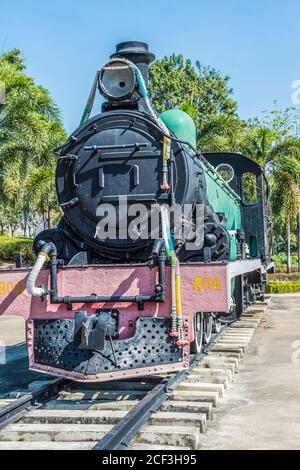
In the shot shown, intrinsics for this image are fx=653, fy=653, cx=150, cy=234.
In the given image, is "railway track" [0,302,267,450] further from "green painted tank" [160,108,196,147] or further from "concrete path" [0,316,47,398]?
"green painted tank" [160,108,196,147]

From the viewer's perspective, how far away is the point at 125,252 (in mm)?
6953

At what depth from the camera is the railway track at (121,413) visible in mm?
4914

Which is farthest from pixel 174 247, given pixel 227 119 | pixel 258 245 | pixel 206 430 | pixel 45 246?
pixel 227 119

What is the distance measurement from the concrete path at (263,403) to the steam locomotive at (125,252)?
0.70 metres

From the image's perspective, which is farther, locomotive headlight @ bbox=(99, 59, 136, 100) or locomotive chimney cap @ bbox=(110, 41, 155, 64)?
locomotive chimney cap @ bbox=(110, 41, 155, 64)

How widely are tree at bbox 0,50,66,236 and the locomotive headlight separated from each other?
1429 centimetres

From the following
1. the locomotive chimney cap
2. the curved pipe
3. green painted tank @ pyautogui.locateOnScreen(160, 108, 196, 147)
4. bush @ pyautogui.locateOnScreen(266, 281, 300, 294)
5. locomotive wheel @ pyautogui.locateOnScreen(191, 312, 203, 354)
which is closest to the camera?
the curved pipe

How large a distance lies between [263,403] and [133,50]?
166 inches

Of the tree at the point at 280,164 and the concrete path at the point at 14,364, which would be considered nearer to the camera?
the concrete path at the point at 14,364

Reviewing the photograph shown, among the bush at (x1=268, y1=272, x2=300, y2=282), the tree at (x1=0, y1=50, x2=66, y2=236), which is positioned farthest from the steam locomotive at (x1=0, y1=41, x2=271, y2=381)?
the bush at (x1=268, y1=272, x2=300, y2=282)

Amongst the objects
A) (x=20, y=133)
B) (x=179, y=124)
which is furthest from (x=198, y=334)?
(x=20, y=133)

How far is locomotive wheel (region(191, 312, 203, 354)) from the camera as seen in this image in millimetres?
7301

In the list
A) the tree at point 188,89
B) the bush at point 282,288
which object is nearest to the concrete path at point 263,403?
the bush at point 282,288

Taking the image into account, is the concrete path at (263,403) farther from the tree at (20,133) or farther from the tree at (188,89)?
the tree at (188,89)
